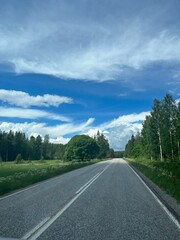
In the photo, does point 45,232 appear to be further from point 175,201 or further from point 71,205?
point 175,201

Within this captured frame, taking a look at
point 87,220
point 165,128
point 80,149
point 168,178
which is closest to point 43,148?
point 80,149

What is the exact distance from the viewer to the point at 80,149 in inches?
4505

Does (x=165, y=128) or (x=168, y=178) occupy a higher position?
(x=165, y=128)

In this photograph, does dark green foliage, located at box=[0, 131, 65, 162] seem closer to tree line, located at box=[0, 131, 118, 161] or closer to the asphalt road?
tree line, located at box=[0, 131, 118, 161]

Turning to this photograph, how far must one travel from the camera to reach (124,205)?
1196 cm

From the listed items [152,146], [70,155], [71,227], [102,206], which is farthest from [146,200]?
[70,155]

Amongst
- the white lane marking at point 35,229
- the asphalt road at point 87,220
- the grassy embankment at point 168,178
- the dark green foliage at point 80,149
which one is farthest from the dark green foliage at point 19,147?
the white lane marking at point 35,229

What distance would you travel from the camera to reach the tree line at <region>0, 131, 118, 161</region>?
114688 millimetres

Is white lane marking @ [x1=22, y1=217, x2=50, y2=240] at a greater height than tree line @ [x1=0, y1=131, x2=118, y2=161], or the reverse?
tree line @ [x1=0, y1=131, x2=118, y2=161]

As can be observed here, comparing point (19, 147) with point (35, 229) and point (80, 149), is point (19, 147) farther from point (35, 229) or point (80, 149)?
point (35, 229)

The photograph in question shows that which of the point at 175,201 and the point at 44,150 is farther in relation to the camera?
the point at 44,150

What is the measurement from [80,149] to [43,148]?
63.8 metres

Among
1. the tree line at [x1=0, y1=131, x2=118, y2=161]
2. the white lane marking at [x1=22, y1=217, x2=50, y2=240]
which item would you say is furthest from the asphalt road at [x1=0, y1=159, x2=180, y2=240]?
the tree line at [x1=0, y1=131, x2=118, y2=161]

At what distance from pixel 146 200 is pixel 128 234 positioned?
6167mm
